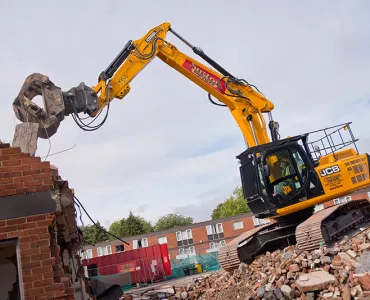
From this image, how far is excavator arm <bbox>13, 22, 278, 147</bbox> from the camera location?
7703 millimetres

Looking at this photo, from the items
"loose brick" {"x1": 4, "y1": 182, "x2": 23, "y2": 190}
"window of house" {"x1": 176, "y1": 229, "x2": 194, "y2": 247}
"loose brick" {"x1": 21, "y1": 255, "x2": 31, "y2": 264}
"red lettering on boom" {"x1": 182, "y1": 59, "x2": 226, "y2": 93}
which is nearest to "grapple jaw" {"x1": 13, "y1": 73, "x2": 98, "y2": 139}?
"loose brick" {"x1": 4, "y1": 182, "x2": 23, "y2": 190}

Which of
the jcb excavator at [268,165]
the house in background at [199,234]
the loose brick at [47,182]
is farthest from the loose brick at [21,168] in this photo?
the house in background at [199,234]

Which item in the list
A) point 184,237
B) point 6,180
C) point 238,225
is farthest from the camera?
point 184,237

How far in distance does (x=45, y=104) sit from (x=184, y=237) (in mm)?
46840

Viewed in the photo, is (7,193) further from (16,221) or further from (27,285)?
(27,285)

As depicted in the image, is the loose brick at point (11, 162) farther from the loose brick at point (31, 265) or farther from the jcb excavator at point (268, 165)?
the jcb excavator at point (268, 165)

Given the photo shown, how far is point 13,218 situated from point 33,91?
134 inches

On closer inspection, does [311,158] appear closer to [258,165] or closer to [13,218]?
[258,165]

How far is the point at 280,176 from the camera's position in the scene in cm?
1095

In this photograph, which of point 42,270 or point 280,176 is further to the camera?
point 280,176

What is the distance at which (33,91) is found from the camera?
775cm

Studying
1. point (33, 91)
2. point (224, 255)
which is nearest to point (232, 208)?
point (224, 255)

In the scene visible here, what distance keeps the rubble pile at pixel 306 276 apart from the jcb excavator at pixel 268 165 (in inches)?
24.7

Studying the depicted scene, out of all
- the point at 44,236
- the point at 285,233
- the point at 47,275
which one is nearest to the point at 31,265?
the point at 47,275
